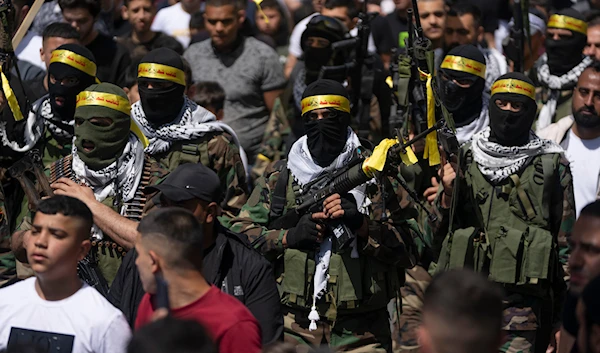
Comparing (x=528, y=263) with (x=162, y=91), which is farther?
(x=162, y=91)

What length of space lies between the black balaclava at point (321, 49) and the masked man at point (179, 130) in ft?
7.18

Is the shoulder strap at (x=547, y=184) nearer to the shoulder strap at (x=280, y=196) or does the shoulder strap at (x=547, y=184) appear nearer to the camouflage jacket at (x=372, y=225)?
the camouflage jacket at (x=372, y=225)

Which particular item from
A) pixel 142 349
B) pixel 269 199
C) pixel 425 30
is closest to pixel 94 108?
pixel 269 199

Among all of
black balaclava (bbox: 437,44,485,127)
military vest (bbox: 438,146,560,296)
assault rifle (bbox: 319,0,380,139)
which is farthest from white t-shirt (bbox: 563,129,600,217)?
assault rifle (bbox: 319,0,380,139)

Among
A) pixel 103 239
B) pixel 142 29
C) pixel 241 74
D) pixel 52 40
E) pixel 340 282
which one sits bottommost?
pixel 340 282

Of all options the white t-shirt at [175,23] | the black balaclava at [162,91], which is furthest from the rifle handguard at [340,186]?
the white t-shirt at [175,23]

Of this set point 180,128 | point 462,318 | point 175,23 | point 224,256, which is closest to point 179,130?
point 180,128

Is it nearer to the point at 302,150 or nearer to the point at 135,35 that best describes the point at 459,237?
the point at 302,150

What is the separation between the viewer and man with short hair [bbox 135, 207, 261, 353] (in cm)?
545

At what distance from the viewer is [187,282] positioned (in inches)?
219

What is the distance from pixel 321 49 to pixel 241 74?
1.13 meters

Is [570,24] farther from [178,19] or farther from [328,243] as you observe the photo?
[178,19]

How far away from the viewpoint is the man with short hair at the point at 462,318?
15.2ft

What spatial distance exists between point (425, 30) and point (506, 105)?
3170 mm
